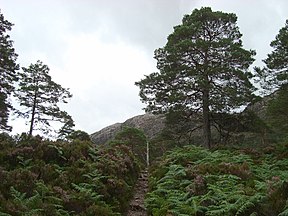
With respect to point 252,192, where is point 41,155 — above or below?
above

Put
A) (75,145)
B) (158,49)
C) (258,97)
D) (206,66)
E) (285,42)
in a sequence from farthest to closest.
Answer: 1. (158,49)
2. (206,66)
3. (258,97)
4. (285,42)
5. (75,145)

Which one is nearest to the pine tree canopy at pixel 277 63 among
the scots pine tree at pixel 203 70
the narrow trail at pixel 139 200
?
the scots pine tree at pixel 203 70

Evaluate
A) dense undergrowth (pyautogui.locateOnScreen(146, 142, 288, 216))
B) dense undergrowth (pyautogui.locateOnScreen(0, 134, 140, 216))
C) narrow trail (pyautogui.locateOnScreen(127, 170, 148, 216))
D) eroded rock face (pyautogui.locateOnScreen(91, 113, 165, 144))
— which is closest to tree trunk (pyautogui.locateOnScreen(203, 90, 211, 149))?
dense undergrowth (pyautogui.locateOnScreen(146, 142, 288, 216))

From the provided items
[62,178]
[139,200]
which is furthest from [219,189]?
[62,178]

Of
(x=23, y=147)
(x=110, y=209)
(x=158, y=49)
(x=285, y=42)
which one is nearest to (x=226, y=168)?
(x=110, y=209)

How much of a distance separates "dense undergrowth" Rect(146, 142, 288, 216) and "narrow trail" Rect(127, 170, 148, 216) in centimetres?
40

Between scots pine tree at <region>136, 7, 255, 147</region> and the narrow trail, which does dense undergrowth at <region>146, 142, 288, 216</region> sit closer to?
the narrow trail

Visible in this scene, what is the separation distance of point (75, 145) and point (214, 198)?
732 centimetres

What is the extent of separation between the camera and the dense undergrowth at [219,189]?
8445 millimetres

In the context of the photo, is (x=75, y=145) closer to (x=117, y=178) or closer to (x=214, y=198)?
(x=117, y=178)

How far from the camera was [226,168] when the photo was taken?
12.9m

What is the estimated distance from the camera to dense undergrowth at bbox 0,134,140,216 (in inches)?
355

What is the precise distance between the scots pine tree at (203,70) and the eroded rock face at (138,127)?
70.5 ft

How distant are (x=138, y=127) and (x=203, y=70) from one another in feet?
83.4
